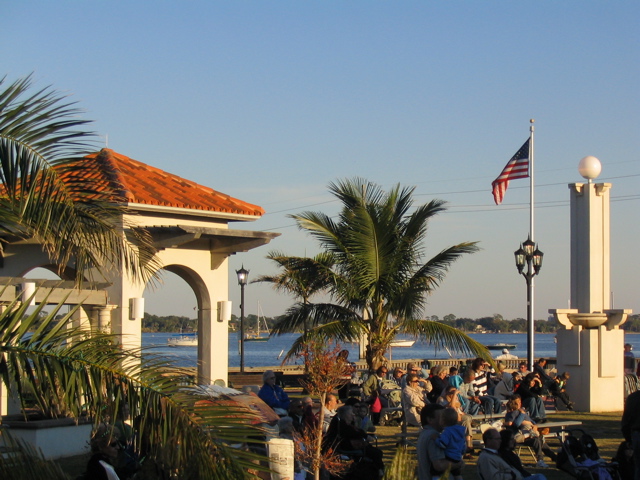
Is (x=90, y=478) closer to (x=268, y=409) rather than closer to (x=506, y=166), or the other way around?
(x=268, y=409)

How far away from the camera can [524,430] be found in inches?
484

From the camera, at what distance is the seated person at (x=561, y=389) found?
19.3 metres

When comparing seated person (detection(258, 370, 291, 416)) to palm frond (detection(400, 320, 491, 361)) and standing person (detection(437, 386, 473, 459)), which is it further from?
palm frond (detection(400, 320, 491, 361))

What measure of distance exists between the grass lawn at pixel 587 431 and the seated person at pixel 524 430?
253mm

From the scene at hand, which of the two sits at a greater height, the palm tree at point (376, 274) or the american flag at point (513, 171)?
the american flag at point (513, 171)

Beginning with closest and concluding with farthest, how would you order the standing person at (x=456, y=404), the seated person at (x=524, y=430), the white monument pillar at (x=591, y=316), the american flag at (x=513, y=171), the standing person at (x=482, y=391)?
1. the standing person at (x=456, y=404)
2. the seated person at (x=524, y=430)
3. the standing person at (x=482, y=391)
4. the white monument pillar at (x=591, y=316)
5. the american flag at (x=513, y=171)

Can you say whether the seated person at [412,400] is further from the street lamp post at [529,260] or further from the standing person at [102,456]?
the street lamp post at [529,260]

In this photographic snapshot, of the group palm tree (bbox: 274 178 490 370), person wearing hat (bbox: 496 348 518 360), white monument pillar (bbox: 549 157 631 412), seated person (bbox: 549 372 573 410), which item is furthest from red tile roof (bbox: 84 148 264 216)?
person wearing hat (bbox: 496 348 518 360)

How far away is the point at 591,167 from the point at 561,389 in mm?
5558

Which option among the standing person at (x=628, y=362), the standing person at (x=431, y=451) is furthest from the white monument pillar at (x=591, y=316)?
the standing person at (x=431, y=451)

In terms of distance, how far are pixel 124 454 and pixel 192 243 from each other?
8.55 meters

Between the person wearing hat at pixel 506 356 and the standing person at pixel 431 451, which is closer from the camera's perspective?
the standing person at pixel 431 451

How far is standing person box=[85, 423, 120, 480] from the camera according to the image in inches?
270

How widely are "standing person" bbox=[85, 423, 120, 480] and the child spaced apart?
127 inches
